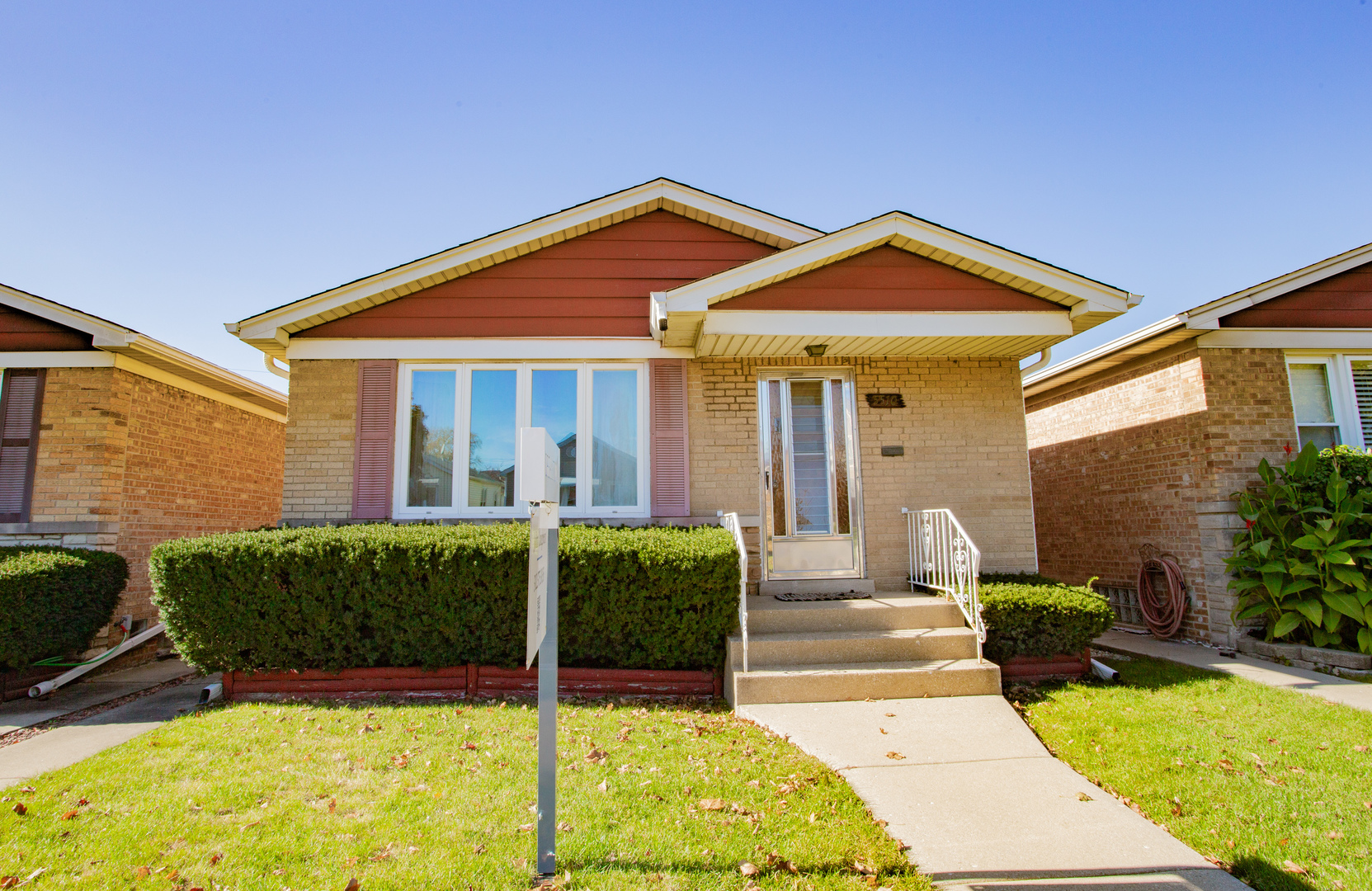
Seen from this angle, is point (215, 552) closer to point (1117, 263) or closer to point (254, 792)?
point (254, 792)

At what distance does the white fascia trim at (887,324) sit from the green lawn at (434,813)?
363 centimetres

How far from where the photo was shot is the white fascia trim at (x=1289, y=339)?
8.02 m

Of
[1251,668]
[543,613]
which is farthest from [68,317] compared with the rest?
[1251,668]

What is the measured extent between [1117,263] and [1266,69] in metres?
15.7

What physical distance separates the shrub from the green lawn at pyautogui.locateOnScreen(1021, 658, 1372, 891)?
0.37 m

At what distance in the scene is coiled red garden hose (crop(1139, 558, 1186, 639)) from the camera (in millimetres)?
8242

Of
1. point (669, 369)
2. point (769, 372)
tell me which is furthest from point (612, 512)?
point (769, 372)

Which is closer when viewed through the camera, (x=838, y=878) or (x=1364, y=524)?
(x=838, y=878)

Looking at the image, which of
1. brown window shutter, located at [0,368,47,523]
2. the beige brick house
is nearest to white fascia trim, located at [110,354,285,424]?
brown window shutter, located at [0,368,47,523]

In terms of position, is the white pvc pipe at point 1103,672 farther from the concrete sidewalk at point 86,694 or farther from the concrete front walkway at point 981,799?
the concrete sidewalk at point 86,694

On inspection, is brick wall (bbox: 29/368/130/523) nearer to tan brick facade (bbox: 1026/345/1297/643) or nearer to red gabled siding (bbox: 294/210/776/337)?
red gabled siding (bbox: 294/210/776/337)

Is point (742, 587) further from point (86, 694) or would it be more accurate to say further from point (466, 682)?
point (86, 694)

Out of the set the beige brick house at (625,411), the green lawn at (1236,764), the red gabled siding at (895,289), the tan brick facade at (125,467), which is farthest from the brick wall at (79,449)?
the green lawn at (1236,764)

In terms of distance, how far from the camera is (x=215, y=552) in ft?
19.0
